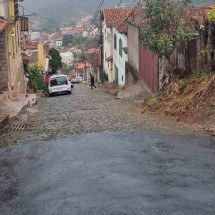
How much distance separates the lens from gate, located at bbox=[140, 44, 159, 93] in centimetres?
2370

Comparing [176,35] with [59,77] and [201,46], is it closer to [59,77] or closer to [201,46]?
[201,46]

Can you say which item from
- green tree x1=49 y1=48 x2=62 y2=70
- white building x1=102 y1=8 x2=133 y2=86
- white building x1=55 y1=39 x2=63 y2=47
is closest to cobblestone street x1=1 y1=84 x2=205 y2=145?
white building x1=102 y1=8 x2=133 y2=86

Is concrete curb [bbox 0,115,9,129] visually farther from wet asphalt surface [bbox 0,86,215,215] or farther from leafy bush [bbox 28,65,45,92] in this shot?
leafy bush [bbox 28,65,45,92]

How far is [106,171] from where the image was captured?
10758mm

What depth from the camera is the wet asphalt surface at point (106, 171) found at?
874 centimetres

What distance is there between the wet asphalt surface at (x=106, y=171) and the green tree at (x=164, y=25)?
4.16 m

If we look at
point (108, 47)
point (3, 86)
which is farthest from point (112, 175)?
point (108, 47)

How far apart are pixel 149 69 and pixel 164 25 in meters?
6.01

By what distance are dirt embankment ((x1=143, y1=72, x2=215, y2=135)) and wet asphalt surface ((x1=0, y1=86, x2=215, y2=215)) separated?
96cm

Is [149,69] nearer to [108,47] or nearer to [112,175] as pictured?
[112,175]

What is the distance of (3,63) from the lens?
26062 millimetres

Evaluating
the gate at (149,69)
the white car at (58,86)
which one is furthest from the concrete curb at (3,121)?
the white car at (58,86)

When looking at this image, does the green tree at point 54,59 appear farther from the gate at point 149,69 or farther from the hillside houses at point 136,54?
the gate at point 149,69

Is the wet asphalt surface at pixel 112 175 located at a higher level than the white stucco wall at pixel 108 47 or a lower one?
lower
